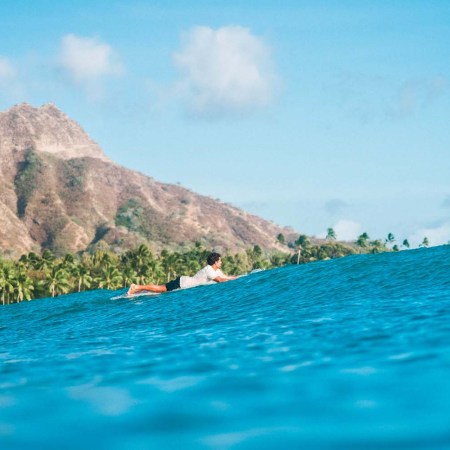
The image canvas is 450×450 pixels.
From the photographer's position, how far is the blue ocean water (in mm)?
4227

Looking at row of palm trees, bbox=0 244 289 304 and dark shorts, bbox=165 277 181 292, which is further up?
row of palm trees, bbox=0 244 289 304

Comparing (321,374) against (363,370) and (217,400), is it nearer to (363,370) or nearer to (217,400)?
(363,370)

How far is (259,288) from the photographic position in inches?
712

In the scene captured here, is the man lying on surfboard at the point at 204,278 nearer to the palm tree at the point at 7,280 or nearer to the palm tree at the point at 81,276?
the palm tree at the point at 7,280

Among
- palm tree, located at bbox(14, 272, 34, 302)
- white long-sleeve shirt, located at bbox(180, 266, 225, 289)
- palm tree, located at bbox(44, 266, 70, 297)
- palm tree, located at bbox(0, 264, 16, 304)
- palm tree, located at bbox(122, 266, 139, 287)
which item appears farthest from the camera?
palm tree, located at bbox(122, 266, 139, 287)

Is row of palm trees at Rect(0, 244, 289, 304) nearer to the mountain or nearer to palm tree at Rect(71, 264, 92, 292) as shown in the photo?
palm tree at Rect(71, 264, 92, 292)

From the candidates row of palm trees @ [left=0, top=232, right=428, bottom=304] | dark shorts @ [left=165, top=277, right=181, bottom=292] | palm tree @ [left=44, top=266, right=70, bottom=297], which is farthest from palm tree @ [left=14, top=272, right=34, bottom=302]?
dark shorts @ [left=165, top=277, right=181, bottom=292]

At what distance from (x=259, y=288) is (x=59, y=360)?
10.9m

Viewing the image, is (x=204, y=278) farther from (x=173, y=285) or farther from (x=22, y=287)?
(x=22, y=287)

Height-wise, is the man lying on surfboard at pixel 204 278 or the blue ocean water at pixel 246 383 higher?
the man lying on surfboard at pixel 204 278

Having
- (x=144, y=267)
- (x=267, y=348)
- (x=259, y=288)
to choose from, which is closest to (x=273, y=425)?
(x=267, y=348)

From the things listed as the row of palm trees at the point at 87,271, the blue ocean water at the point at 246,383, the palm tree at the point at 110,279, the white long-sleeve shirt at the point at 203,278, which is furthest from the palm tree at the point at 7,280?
the blue ocean water at the point at 246,383

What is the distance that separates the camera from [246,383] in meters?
5.57

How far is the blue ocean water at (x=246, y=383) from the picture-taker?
4.23 meters
